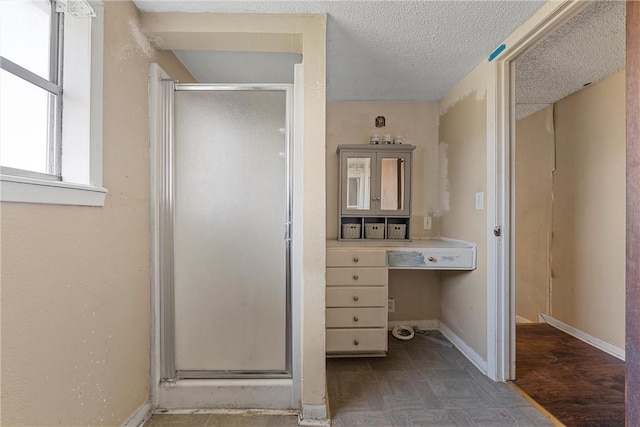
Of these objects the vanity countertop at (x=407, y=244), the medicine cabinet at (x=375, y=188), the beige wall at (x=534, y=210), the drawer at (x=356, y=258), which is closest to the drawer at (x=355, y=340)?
the drawer at (x=356, y=258)

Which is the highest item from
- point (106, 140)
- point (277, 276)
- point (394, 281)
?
point (106, 140)

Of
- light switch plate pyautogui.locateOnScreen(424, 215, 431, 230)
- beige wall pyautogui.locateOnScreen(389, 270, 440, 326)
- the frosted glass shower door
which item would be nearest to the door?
the frosted glass shower door

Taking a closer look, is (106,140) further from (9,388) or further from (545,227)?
(545,227)

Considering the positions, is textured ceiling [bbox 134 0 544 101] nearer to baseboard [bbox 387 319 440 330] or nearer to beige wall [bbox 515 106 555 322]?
beige wall [bbox 515 106 555 322]

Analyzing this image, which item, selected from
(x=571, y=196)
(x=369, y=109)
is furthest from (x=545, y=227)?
(x=369, y=109)

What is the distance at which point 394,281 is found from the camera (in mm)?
2736

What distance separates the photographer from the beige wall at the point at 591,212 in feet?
7.27

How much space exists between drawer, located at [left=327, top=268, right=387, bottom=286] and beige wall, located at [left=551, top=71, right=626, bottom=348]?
71.6 inches

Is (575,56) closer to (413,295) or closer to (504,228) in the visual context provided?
(504,228)

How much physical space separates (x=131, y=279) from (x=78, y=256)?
36 cm

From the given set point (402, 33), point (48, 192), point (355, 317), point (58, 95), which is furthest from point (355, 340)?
point (58, 95)

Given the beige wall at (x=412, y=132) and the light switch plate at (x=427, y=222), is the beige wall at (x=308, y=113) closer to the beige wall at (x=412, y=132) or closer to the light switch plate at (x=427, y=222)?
the beige wall at (x=412, y=132)

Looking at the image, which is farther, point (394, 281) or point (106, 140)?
point (394, 281)

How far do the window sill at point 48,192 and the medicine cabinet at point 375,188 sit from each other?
180 centimetres
